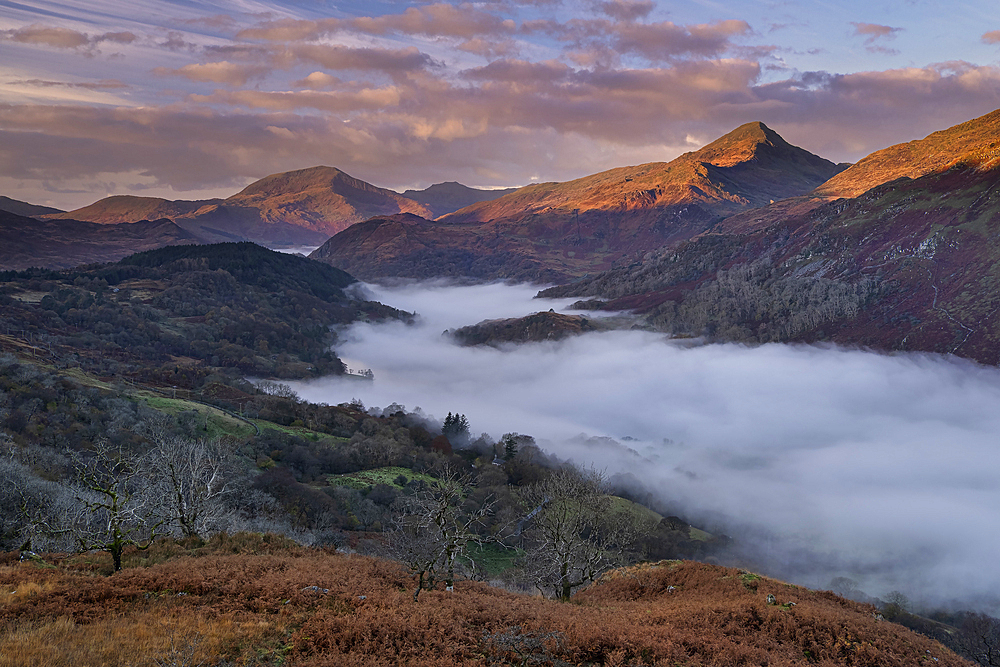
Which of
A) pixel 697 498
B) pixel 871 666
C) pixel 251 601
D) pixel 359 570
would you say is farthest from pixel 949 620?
pixel 251 601

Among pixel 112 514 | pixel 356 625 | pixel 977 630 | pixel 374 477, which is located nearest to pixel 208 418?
pixel 374 477

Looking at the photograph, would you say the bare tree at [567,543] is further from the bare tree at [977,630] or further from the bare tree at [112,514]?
the bare tree at [977,630]

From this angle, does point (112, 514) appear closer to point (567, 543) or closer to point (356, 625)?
point (356, 625)

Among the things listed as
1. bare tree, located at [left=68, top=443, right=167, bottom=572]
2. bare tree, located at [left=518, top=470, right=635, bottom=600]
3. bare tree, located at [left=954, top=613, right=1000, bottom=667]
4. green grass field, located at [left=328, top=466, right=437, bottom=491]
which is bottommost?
bare tree, located at [left=954, top=613, right=1000, bottom=667]

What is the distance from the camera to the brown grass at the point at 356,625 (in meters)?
17.5

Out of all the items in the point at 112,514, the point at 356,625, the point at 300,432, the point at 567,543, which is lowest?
the point at 300,432

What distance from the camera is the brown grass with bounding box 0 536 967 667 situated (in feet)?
57.4

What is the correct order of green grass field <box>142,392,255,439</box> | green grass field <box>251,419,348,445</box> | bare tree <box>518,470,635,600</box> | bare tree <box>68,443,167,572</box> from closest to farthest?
1. bare tree <box>68,443,167,572</box>
2. bare tree <box>518,470,635,600</box>
3. green grass field <box>142,392,255,439</box>
4. green grass field <box>251,419,348,445</box>

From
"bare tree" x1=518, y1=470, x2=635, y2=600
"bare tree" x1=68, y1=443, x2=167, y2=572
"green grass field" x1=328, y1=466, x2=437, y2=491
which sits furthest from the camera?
"green grass field" x1=328, y1=466, x2=437, y2=491

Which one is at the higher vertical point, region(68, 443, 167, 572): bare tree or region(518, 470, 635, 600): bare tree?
region(68, 443, 167, 572): bare tree

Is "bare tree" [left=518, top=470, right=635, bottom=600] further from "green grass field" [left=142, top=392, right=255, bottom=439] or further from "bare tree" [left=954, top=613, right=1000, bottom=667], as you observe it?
"green grass field" [left=142, top=392, right=255, bottom=439]

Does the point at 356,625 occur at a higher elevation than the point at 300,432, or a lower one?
higher

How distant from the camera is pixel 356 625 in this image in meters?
19.4

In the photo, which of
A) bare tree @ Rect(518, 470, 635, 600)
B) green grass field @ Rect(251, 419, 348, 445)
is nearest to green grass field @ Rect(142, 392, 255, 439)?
green grass field @ Rect(251, 419, 348, 445)
